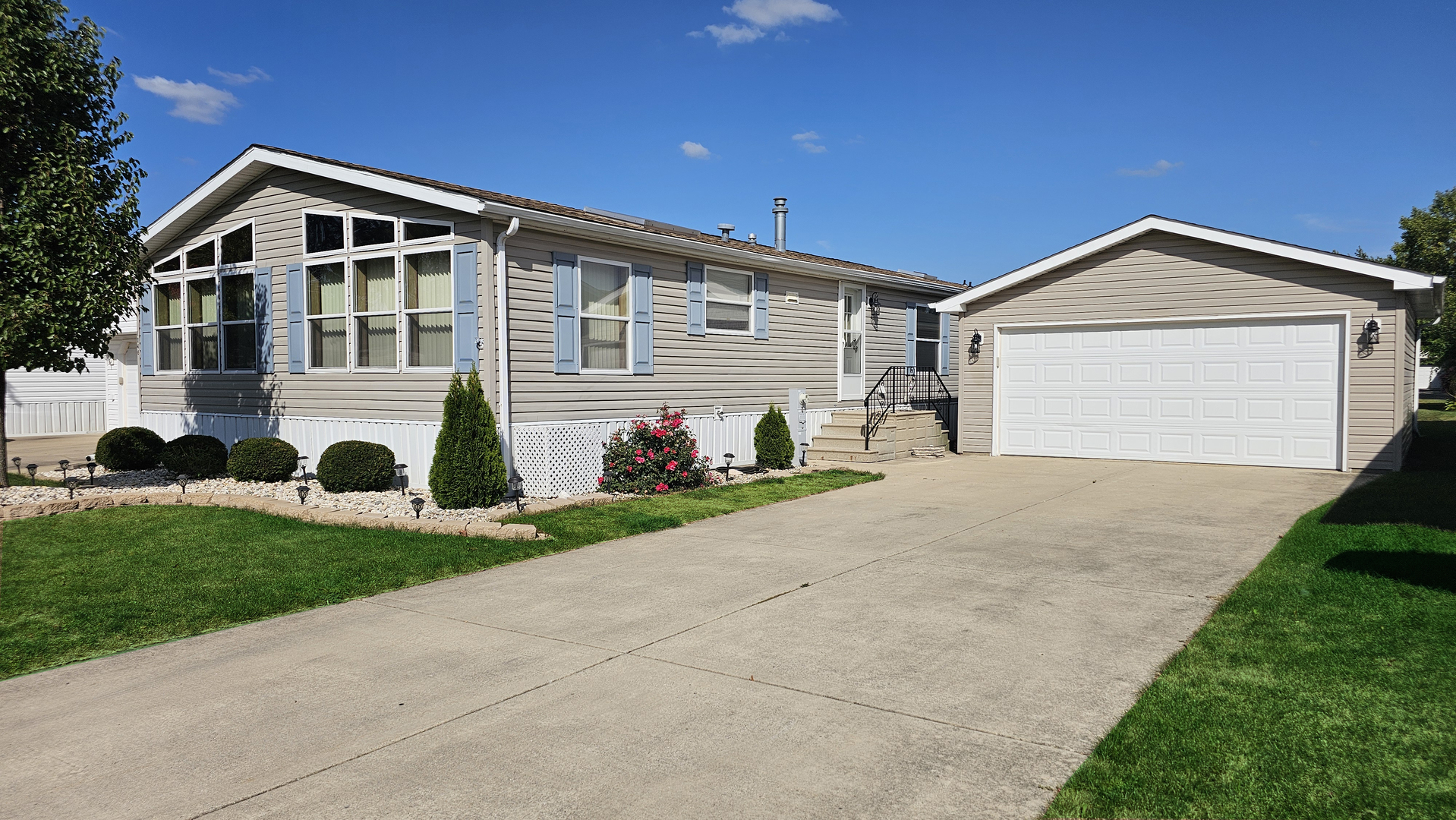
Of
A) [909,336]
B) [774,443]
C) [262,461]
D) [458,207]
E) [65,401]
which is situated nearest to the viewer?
[458,207]

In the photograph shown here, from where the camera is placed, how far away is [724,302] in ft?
46.8

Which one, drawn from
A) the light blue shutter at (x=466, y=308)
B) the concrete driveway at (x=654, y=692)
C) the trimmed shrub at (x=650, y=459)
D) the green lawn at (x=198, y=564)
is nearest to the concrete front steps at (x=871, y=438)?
the trimmed shrub at (x=650, y=459)

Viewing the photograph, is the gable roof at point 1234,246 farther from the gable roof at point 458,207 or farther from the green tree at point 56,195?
the green tree at point 56,195

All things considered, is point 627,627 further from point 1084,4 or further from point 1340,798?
point 1084,4

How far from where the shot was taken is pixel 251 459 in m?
11.8

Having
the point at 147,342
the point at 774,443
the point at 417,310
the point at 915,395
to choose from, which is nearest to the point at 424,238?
the point at 417,310

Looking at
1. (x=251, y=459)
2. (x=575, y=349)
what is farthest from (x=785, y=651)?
(x=251, y=459)

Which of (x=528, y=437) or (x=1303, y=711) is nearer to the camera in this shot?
(x=1303, y=711)

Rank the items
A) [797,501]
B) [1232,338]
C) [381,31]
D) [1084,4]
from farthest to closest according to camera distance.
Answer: [381,31] → [1084,4] → [1232,338] → [797,501]

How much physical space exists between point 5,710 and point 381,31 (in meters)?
16.8

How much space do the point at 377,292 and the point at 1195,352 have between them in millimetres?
12076

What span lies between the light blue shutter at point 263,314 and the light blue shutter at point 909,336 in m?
11.8

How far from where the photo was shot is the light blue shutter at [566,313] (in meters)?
11.4

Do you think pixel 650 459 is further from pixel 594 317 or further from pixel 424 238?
pixel 424 238
